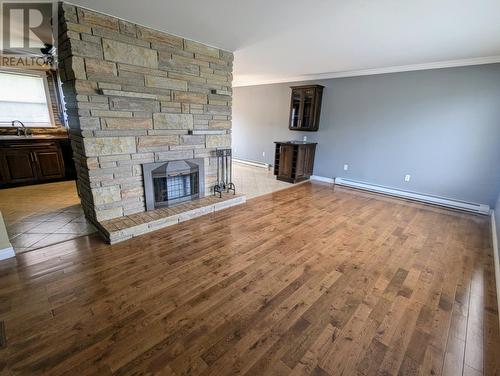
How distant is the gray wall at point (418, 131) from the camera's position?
363cm

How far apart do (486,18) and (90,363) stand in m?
4.20

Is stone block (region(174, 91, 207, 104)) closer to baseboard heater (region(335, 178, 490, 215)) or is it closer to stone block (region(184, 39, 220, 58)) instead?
stone block (region(184, 39, 220, 58))

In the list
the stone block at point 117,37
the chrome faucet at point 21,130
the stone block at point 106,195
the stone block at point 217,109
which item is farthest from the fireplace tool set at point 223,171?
the chrome faucet at point 21,130

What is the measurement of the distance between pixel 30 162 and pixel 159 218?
3.46 metres

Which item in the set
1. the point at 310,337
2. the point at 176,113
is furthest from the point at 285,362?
the point at 176,113

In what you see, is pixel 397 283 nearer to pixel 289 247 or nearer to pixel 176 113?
pixel 289 247

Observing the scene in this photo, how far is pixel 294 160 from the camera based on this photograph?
525cm

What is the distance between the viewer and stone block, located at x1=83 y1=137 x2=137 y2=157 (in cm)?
253

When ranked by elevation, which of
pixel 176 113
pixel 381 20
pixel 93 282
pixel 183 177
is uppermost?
pixel 381 20

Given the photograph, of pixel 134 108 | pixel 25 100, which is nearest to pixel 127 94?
pixel 134 108

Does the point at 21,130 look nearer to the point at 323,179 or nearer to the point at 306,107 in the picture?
the point at 306,107

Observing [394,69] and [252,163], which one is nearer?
[394,69]

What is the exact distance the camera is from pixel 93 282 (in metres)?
1.97

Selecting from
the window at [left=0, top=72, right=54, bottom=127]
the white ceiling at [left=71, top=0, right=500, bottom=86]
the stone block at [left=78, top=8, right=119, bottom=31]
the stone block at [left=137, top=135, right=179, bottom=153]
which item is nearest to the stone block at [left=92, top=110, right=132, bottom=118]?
the stone block at [left=137, top=135, right=179, bottom=153]
